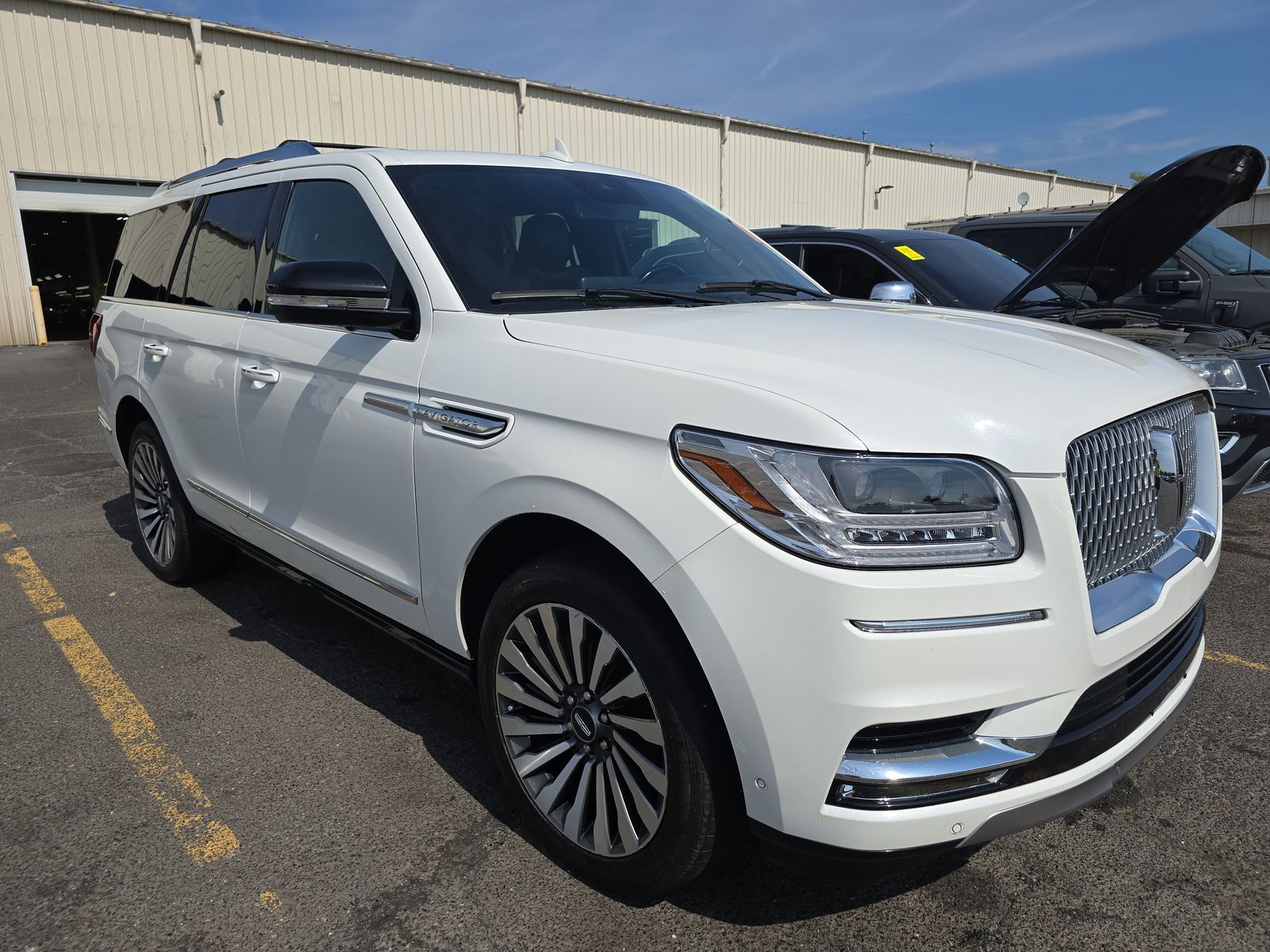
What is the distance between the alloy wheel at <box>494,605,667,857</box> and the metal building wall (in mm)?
18123

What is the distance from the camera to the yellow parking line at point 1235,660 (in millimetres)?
3506


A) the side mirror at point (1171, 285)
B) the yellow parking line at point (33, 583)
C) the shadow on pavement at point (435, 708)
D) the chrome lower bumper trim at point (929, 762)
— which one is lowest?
the yellow parking line at point (33, 583)

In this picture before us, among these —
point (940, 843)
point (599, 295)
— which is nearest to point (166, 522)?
point (599, 295)

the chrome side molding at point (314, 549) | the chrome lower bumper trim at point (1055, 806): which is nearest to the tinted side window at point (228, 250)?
the chrome side molding at point (314, 549)

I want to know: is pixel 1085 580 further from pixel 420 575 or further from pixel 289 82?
pixel 289 82

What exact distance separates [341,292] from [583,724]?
137 centimetres

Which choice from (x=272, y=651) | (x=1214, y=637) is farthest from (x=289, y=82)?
(x=1214, y=637)

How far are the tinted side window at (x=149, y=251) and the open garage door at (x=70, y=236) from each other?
48.0 feet

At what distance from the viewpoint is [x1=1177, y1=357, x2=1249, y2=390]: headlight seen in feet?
14.8

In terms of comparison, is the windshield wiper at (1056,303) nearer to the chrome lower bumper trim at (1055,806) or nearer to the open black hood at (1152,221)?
the open black hood at (1152,221)

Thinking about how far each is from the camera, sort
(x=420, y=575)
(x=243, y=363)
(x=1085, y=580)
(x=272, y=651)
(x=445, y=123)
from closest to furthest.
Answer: (x=1085, y=580) → (x=420, y=575) → (x=243, y=363) → (x=272, y=651) → (x=445, y=123)

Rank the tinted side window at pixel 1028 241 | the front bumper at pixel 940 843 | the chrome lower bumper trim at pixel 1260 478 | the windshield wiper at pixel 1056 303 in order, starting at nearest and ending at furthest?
the front bumper at pixel 940 843, the chrome lower bumper trim at pixel 1260 478, the windshield wiper at pixel 1056 303, the tinted side window at pixel 1028 241

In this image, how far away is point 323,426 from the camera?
2832 millimetres

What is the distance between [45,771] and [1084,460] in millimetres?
3122
